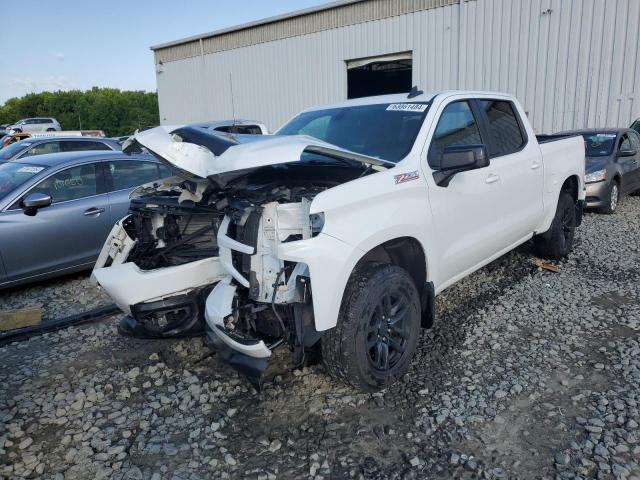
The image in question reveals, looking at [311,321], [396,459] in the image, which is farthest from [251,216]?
[396,459]

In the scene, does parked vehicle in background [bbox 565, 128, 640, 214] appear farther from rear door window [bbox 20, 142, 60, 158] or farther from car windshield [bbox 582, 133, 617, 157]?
rear door window [bbox 20, 142, 60, 158]

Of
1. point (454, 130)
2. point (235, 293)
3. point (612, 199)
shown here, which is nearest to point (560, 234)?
point (454, 130)

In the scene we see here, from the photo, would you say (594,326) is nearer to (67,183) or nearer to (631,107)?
(67,183)

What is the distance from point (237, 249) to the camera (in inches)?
112

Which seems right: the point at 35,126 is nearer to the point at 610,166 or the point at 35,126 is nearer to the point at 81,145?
the point at 81,145

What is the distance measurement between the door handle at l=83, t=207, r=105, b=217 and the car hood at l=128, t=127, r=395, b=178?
3047 millimetres

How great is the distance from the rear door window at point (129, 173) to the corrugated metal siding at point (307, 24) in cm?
1207

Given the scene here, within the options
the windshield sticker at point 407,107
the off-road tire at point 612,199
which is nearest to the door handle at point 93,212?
the windshield sticker at point 407,107

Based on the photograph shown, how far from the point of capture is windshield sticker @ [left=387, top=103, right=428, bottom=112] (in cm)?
382

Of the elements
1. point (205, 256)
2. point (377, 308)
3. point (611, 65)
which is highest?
point (611, 65)

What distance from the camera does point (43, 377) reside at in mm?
3641

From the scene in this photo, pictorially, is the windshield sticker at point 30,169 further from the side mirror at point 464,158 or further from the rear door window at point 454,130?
→ the side mirror at point 464,158

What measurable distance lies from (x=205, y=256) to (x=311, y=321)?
95 centimetres

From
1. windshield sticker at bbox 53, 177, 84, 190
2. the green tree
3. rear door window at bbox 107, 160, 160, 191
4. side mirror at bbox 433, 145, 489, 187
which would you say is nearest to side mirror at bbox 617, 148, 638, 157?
side mirror at bbox 433, 145, 489, 187
